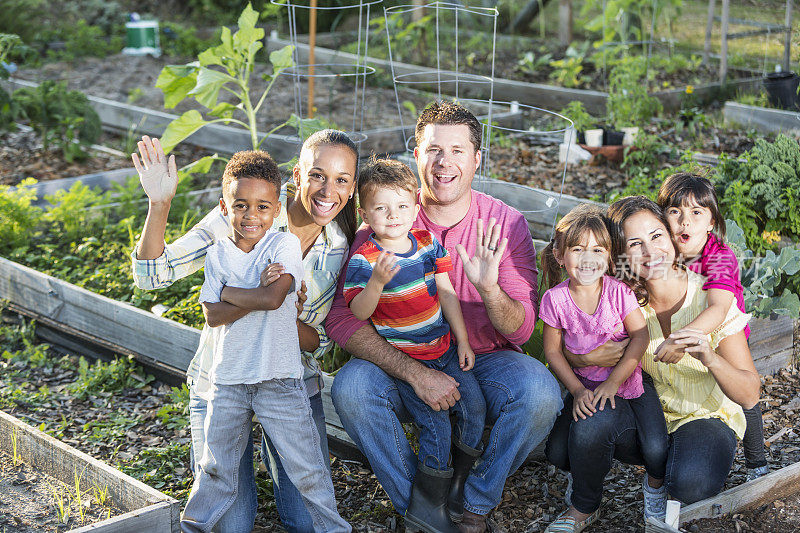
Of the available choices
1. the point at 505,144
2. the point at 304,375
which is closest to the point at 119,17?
the point at 505,144

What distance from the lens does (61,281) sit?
412cm

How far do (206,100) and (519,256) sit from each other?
7.10 feet

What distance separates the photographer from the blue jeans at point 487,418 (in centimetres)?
267

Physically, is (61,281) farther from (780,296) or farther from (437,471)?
(780,296)

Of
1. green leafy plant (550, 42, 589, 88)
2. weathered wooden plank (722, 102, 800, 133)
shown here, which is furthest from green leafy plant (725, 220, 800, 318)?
green leafy plant (550, 42, 589, 88)

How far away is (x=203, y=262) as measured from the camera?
9.13 ft

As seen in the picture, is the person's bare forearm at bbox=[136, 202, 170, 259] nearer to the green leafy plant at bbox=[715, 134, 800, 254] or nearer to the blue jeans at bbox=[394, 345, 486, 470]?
the blue jeans at bbox=[394, 345, 486, 470]

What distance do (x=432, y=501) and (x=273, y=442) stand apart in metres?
0.56

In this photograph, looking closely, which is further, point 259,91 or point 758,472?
point 259,91

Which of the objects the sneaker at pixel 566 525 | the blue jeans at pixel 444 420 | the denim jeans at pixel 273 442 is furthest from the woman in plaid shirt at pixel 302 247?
the sneaker at pixel 566 525

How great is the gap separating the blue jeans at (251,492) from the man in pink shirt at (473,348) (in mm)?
234

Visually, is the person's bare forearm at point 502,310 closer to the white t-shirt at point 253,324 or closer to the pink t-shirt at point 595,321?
the pink t-shirt at point 595,321

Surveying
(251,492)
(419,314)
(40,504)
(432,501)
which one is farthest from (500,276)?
(40,504)

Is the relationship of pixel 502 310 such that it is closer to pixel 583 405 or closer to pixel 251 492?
pixel 583 405
